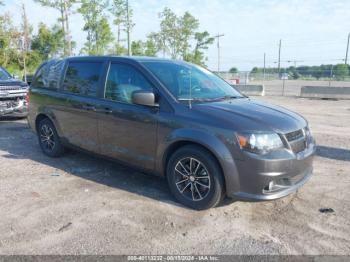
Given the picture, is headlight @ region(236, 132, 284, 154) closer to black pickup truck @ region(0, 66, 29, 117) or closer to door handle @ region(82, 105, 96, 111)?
door handle @ region(82, 105, 96, 111)

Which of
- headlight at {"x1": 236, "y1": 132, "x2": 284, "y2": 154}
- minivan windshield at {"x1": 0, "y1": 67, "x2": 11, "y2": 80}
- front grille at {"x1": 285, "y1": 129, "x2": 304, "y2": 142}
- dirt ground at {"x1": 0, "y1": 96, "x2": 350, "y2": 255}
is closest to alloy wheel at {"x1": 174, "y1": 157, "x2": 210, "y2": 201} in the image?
dirt ground at {"x1": 0, "y1": 96, "x2": 350, "y2": 255}

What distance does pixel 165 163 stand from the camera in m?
4.21

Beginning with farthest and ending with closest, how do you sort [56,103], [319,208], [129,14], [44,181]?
[129,14] → [56,103] → [44,181] → [319,208]

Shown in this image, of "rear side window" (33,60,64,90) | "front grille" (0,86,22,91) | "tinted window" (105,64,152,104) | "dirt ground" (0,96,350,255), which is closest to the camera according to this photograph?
"dirt ground" (0,96,350,255)

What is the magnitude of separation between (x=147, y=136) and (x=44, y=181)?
1851 millimetres

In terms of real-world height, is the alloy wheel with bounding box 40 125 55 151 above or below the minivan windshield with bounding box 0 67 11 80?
below

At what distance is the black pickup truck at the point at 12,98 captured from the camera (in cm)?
932

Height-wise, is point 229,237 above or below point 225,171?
below

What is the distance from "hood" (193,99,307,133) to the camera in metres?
3.62

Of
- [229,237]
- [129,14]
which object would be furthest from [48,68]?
[129,14]

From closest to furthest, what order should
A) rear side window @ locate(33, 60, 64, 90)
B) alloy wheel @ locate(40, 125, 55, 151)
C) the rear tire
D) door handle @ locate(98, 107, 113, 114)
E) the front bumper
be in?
1. the front bumper
2. door handle @ locate(98, 107, 113, 114)
3. rear side window @ locate(33, 60, 64, 90)
4. the rear tire
5. alloy wheel @ locate(40, 125, 55, 151)

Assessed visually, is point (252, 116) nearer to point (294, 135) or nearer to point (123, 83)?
point (294, 135)

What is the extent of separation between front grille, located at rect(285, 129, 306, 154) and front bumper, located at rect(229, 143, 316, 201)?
0.27 ft

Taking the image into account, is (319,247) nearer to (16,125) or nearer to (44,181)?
(44,181)
